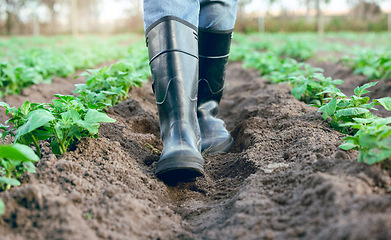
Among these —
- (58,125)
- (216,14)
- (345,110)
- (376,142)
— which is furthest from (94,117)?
(345,110)

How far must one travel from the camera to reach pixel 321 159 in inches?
57.9

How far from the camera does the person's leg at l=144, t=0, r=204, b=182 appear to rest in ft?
5.89

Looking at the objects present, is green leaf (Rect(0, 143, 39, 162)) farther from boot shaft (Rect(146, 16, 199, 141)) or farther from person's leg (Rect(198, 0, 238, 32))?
person's leg (Rect(198, 0, 238, 32))

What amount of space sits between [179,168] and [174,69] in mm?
512

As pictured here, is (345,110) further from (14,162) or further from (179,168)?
(14,162)

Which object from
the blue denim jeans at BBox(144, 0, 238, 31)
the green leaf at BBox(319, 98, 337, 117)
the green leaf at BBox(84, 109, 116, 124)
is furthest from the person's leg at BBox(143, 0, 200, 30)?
the green leaf at BBox(319, 98, 337, 117)

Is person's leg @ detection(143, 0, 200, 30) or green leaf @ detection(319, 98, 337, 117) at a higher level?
person's leg @ detection(143, 0, 200, 30)

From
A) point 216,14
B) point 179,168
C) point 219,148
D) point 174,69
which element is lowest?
point 219,148

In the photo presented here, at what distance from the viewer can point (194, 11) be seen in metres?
1.90

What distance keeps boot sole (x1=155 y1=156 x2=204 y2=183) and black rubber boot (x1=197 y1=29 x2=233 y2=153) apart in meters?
0.52

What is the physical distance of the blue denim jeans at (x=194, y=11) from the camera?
1822mm

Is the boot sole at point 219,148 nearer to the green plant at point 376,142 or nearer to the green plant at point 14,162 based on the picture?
the green plant at point 376,142

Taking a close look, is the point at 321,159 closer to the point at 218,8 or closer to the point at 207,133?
the point at 207,133

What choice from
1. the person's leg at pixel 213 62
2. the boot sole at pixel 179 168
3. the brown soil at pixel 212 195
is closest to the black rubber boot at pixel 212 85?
the person's leg at pixel 213 62
